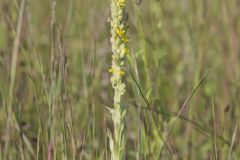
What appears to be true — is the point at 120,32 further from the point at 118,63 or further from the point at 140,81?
the point at 140,81

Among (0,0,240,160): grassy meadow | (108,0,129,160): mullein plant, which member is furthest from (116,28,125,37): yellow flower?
(0,0,240,160): grassy meadow

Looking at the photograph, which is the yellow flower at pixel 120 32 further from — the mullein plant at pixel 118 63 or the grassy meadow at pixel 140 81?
the grassy meadow at pixel 140 81

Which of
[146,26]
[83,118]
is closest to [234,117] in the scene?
[83,118]

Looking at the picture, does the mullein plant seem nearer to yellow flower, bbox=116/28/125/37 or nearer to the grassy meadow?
yellow flower, bbox=116/28/125/37

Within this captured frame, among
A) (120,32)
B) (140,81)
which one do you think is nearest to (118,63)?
(120,32)

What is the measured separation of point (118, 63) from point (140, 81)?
0.85 meters

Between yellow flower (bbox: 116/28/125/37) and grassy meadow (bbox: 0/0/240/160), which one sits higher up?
yellow flower (bbox: 116/28/125/37)

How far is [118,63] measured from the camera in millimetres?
1711

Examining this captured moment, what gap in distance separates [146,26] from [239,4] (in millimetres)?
1301

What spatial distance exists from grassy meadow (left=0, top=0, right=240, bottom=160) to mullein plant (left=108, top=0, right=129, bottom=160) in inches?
7.9

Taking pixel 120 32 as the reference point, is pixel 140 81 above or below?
below

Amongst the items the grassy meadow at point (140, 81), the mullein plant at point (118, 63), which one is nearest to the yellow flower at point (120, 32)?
the mullein plant at point (118, 63)

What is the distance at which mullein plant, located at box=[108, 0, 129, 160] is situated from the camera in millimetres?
1643

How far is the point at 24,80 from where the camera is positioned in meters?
3.28
